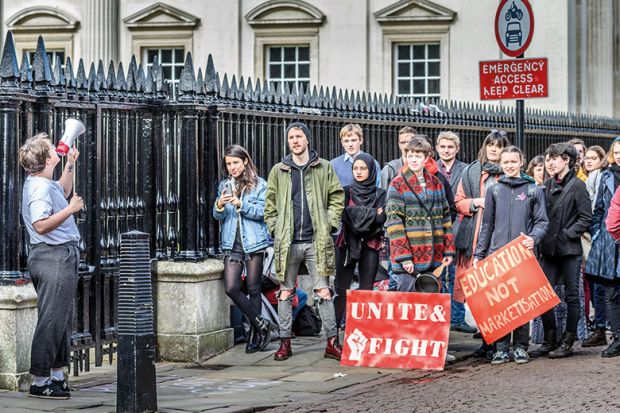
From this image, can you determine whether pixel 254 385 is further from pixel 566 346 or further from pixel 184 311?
pixel 566 346

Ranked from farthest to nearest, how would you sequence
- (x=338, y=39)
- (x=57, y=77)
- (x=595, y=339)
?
(x=338, y=39) < (x=595, y=339) < (x=57, y=77)

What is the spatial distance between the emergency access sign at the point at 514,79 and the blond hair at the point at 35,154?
6337 millimetres

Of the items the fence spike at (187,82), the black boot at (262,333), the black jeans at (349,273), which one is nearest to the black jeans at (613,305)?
the black jeans at (349,273)

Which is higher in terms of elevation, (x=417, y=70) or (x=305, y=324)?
(x=417, y=70)

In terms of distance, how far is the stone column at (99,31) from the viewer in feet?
102

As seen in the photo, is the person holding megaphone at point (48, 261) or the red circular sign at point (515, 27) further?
the red circular sign at point (515, 27)

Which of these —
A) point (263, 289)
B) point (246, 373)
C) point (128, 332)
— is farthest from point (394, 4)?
point (128, 332)

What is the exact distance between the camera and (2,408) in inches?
392

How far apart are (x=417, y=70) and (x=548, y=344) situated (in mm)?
18452

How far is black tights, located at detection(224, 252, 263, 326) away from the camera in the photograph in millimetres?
12984

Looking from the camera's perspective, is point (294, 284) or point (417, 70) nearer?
point (294, 284)

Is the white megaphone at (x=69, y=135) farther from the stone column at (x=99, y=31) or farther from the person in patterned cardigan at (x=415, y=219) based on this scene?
the stone column at (x=99, y=31)

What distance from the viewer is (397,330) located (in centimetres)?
1220

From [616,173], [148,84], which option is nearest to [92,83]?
[148,84]
